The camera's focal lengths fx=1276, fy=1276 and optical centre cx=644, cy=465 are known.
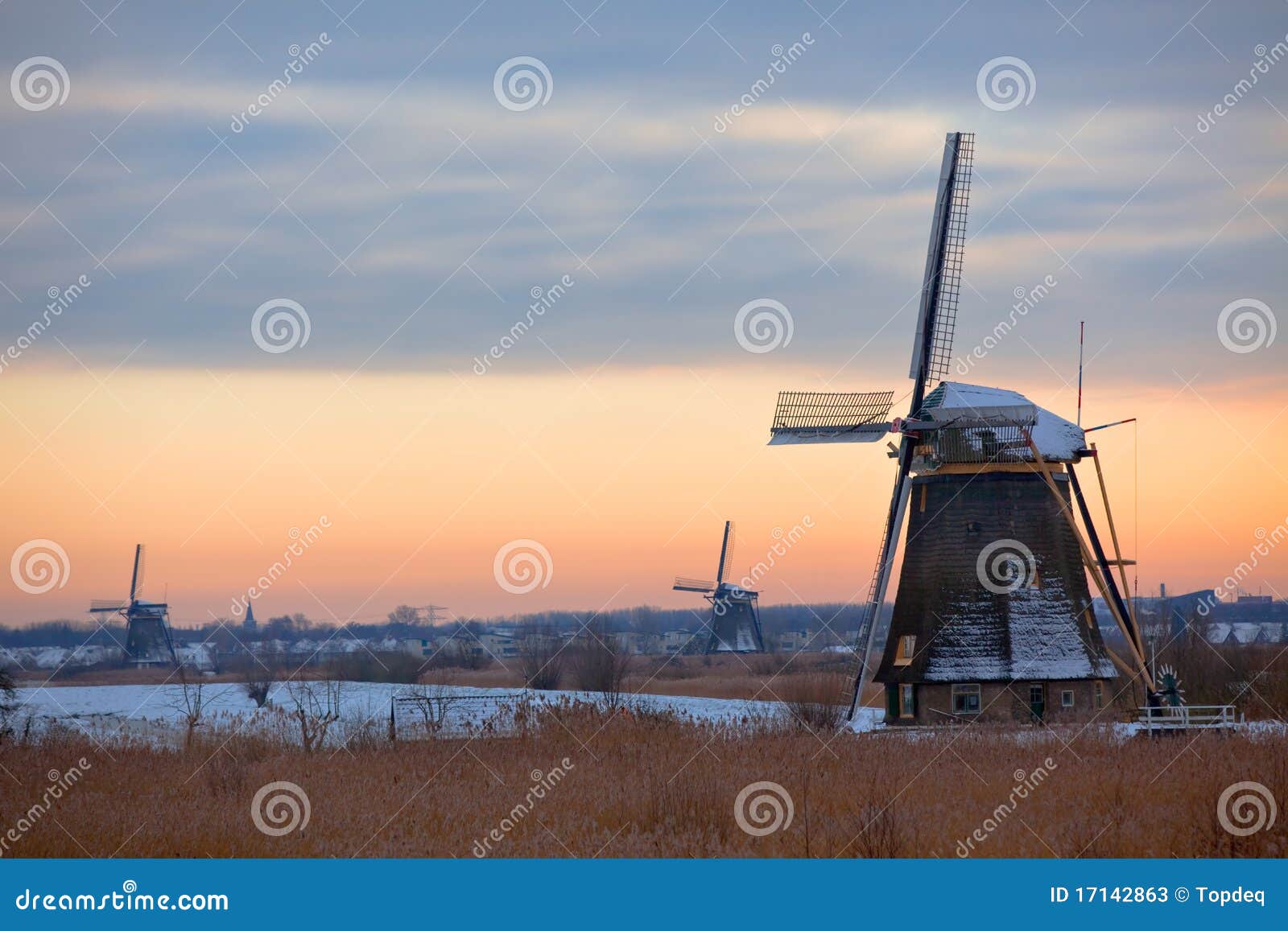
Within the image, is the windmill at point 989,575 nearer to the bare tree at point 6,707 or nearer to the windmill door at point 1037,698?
the windmill door at point 1037,698

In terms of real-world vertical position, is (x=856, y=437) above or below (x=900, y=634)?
above

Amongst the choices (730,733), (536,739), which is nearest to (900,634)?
(730,733)

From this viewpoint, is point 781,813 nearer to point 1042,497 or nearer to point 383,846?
point 383,846

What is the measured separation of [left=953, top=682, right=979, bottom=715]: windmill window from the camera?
2628 centimetres

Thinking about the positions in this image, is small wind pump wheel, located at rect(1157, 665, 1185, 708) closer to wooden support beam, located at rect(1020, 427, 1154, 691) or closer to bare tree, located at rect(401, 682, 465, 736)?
wooden support beam, located at rect(1020, 427, 1154, 691)

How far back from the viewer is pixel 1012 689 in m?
26.2

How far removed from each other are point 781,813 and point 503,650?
109m

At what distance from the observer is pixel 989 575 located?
26562 mm

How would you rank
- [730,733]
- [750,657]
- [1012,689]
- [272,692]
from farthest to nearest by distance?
[750,657] < [272,692] < [1012,689] < [730,733]

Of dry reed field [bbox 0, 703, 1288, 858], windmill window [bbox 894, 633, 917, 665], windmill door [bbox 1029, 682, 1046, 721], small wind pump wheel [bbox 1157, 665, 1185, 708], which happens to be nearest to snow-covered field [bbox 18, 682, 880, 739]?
windmill window [bbox 894, 633, 917, 665]

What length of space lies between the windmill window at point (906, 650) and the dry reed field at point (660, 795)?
5.95 meters

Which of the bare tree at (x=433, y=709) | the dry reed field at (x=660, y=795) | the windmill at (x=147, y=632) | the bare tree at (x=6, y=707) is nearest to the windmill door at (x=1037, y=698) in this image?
the dry reed field at (x=660, y=795)

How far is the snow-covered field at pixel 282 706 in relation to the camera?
78.7 ft


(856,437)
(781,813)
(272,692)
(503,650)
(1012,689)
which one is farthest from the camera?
(503,650)
